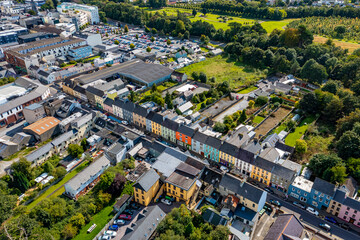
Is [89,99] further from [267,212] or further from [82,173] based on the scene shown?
[267,212]

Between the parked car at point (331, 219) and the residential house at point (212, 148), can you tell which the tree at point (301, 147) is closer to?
the parked car at point (331, 219)

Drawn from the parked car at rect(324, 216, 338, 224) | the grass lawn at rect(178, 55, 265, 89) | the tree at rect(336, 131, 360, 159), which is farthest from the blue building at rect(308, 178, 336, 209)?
→ the grass lawn at rect(178, 55, 265, 89)

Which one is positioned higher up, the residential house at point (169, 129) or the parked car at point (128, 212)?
the residential house at point (169, 129)

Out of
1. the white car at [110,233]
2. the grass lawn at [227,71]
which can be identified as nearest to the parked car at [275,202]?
the white car at [110,233]

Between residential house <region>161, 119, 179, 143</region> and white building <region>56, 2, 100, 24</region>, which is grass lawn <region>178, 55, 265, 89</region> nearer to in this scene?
residential house <region>161, 119, 179, 143</region>

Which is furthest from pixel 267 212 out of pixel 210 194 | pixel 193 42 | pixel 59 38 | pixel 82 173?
pixel 59 38

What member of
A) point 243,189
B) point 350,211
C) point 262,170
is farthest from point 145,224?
point 350,211

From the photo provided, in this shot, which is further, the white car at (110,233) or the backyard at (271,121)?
the backyard at (271,121)
